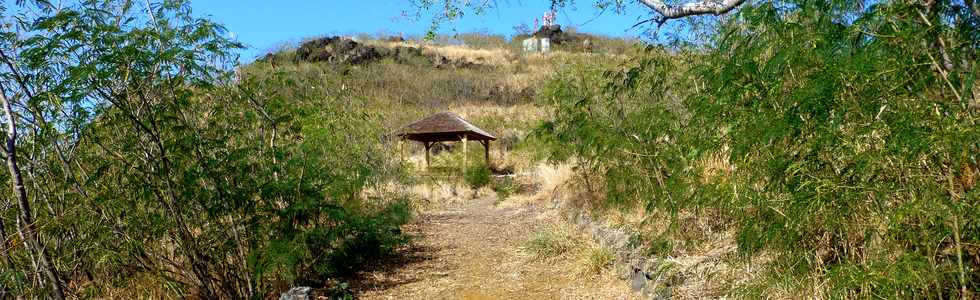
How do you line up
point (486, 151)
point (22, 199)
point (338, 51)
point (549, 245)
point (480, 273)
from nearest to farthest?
point (22, 199) < point (480, 273) < point (549, 245) < point (486, 151) < point (338, 51)

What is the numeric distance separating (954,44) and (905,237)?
66cm

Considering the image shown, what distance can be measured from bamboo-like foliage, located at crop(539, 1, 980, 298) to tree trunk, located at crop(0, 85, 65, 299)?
3.20 m

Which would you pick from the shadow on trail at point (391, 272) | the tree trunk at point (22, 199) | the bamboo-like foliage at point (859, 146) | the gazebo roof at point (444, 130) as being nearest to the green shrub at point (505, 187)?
the gazebo roof at point (444, 130)

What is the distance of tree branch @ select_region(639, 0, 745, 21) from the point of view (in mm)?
3058

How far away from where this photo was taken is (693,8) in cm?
323

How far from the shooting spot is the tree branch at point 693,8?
3.06 metres

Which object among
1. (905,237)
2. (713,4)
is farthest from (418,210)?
(905,237)

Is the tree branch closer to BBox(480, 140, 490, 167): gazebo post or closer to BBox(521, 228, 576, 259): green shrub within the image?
BBox(521, 228, 576, 259): green shrub

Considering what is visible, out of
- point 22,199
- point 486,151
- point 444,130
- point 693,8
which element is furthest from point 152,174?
point 444,130

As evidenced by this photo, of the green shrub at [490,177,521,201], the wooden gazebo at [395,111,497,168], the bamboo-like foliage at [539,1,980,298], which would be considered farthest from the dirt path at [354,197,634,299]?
the wooden gazebo at [395,111,497,168]

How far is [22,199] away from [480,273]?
3219 millimetres

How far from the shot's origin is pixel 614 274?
14.5 ft

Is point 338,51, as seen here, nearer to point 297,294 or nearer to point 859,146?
point 297,294

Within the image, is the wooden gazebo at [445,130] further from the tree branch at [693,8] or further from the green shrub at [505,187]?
the tree branch at [693,8]
